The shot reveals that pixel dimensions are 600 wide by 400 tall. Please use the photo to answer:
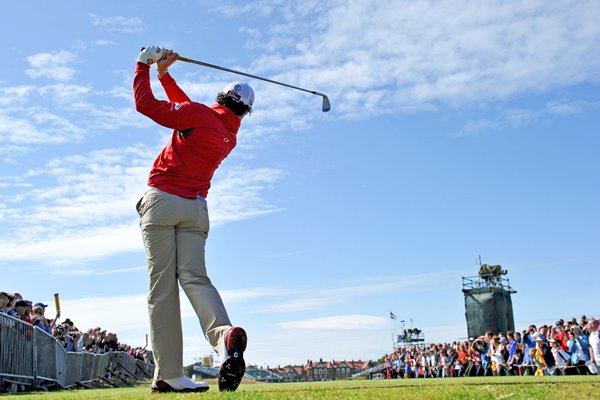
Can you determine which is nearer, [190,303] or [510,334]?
[190,303]

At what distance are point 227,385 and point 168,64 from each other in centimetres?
299

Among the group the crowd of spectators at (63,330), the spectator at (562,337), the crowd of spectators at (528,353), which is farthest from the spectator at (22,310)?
the spectator at (562,337)

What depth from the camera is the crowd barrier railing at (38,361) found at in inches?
486

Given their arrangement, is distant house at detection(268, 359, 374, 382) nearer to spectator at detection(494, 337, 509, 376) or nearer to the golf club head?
spectator at detection(494, 337, 509, 376)

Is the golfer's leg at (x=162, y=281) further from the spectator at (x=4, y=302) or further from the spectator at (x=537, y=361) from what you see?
the spectator at (x=537, y=361)

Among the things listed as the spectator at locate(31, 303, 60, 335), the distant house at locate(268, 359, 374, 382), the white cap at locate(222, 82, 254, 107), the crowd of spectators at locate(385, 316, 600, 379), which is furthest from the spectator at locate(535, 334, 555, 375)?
the distant house at locate(268, 359, 374, 382)

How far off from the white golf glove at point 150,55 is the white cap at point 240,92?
661 mm

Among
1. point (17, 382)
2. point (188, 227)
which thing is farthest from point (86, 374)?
point (188, 227)

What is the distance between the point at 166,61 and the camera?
6496 millimetres

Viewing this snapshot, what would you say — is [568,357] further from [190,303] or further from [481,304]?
[481,304]

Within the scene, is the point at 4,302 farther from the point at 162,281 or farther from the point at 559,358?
the point at 559,358

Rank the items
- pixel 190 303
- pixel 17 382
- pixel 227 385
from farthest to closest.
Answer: pixel 17 382 < pixel 190 303 < pixel 227 385

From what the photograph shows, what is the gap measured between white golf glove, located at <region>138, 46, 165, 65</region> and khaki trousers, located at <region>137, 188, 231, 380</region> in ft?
3.80

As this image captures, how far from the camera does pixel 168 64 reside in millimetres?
6531
